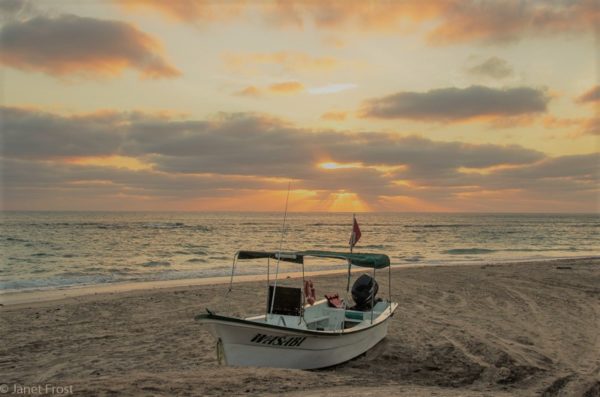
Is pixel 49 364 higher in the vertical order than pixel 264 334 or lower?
lower

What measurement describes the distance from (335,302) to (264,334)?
15.0ft

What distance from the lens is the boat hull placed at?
28.6 feet

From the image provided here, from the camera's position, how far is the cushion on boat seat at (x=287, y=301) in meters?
11.0

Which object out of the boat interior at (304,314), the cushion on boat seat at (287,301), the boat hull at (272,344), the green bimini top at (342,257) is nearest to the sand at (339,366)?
the boat hull at (272,344)

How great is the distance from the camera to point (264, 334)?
8.86 meters

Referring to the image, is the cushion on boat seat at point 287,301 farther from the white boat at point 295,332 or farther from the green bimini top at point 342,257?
the green bimini top at point 342,257

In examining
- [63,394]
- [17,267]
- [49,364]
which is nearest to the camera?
[63,394]

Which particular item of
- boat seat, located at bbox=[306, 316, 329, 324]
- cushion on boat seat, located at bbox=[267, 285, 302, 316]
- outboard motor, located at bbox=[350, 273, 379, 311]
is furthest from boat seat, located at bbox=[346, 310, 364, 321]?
cushion on boat seat, located at bbox=[267, 285, 302, 316]

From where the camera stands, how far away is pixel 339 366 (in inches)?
405

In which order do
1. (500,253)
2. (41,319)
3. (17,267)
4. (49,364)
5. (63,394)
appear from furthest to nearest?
1. (500,253)
2. (17,267)
3. (41,319)
4. (49,364)
5. (63,394)

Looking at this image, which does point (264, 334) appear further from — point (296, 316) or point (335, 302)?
→ point (335, 302)

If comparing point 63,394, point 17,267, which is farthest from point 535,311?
point 17,267

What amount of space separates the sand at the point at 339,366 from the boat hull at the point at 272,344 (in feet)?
0.75

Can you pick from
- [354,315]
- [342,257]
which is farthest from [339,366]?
[354,315]
